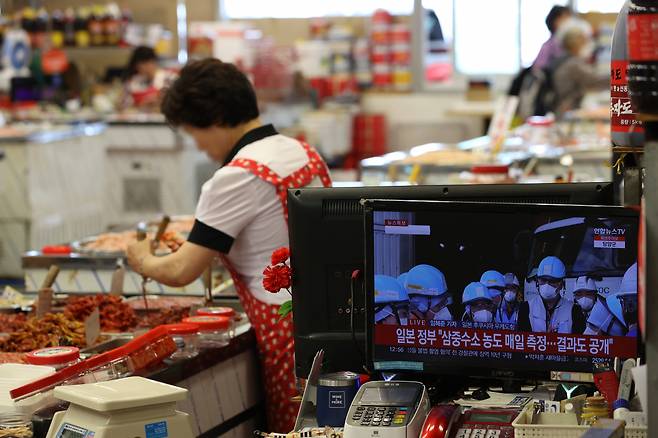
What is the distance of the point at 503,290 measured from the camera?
2480 mm

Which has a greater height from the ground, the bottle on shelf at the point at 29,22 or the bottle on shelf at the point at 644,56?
the bottle on shelf at the point at 29,22

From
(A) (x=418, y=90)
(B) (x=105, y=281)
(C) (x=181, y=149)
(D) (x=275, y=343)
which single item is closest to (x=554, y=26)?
(A) (x=418, y=90)

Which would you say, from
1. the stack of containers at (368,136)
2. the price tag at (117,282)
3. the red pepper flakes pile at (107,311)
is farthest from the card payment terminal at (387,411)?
the stack of containers at (368,136)

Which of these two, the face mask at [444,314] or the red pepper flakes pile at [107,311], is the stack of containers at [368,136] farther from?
the face mask at [444,314]

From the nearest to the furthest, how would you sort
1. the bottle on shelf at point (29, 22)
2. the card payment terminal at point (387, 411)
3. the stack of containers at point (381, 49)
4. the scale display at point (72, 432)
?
the card payment terminal at point (387, 411) → the scale display at point (72, 432) → the bottle on shelf at point (29, 22) → the stack of containers at point (381, 49)

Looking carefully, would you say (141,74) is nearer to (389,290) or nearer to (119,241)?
(119,241)

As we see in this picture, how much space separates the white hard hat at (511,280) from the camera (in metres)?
2.46

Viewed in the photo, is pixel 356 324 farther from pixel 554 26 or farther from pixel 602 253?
pixel 554 26

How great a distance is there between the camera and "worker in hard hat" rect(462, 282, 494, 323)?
249cm

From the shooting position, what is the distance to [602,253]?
2396mm

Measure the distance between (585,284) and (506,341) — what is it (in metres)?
0.21

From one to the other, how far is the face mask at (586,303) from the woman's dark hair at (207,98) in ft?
6.23

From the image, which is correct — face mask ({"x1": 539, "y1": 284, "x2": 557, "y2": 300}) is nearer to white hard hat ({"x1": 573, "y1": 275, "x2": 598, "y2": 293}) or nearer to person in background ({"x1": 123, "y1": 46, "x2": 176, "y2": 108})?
white hard hat ({"x1": 573, "y1": 275, "x2": 598, "y2": 293})

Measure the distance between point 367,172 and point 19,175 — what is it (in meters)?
3.43
